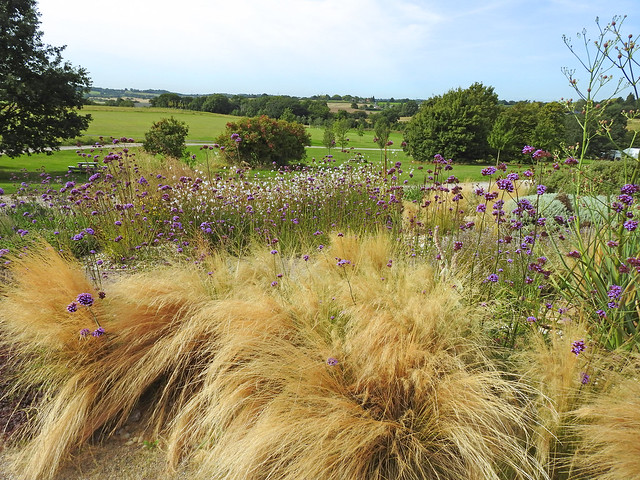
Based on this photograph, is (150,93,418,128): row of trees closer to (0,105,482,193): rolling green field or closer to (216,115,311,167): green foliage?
(0,105,482,193): rolling green field

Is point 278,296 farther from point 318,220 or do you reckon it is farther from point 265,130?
point 265,130

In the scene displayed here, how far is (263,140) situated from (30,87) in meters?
9.17

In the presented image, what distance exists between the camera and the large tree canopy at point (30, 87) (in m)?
14.3

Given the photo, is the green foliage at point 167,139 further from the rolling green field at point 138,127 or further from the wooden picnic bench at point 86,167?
the rolling green field at point 138,127

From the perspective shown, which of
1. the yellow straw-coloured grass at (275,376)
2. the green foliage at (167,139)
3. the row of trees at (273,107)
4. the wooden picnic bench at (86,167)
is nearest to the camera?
the yellow straw-coloured grass at (275,376)

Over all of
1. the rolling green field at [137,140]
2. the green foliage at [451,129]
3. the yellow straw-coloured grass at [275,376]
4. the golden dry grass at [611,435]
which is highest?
the green foliage at [451,129]

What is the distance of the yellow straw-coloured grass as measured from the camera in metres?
1.83

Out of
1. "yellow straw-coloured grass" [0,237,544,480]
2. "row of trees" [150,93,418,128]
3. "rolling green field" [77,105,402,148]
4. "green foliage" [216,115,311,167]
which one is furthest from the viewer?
"row of trees" [150,93,418,128]

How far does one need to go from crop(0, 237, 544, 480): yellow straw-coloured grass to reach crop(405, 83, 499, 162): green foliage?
69.6ft

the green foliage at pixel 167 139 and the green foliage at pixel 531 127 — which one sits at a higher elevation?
the green foliage at pixel 531 127

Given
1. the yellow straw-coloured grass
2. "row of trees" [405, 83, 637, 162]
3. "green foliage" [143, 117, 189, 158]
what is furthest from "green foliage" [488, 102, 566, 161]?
the yellow straw-coloured grass

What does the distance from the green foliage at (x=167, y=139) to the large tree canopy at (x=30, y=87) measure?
3118 mm

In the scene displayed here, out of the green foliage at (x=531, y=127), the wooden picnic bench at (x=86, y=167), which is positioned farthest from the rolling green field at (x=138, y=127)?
the wooden picnic bench at (x=86, y=167)

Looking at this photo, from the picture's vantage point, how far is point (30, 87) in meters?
14.2
